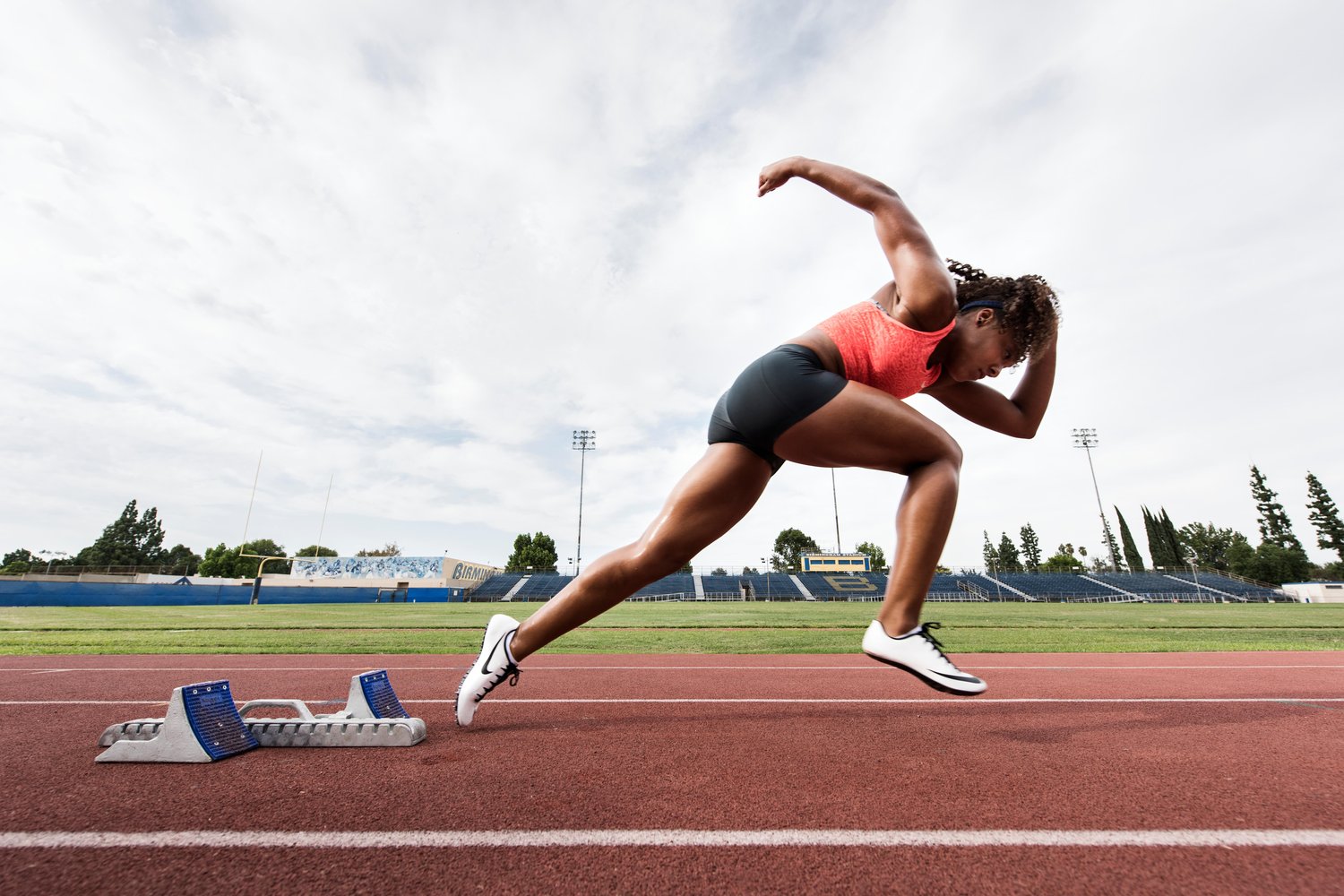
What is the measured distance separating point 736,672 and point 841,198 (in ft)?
15.3

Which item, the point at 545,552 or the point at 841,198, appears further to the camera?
the point at 545,552

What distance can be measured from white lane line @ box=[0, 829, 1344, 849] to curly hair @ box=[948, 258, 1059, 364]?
1.79 m

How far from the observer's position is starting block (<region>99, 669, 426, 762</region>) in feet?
8.29

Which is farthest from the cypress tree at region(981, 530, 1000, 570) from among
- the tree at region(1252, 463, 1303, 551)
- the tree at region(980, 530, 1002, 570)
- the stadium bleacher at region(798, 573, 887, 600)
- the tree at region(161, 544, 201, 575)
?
the tree at region(161, 544, 201, 575)

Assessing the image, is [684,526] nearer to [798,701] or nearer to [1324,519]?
[798,701]

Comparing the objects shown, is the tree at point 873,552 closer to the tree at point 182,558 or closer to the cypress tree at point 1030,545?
the cypress tree at point 1030,545

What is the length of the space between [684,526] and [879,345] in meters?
1.10

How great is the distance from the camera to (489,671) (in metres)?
3.10

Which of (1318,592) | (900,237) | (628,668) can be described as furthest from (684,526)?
(1318,592)

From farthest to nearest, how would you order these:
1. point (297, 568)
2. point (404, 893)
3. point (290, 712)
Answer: point (297, 568) < point (290, 712) < point (404, 893)

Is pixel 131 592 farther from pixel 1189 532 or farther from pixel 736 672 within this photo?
pixel 1189 532

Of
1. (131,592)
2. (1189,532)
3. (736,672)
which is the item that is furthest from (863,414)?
(1189,532)

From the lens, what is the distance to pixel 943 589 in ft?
170

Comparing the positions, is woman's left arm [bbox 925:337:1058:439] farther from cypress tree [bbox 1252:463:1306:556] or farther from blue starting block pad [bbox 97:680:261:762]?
cypress tree [bbox 1252:463:1306:556]
